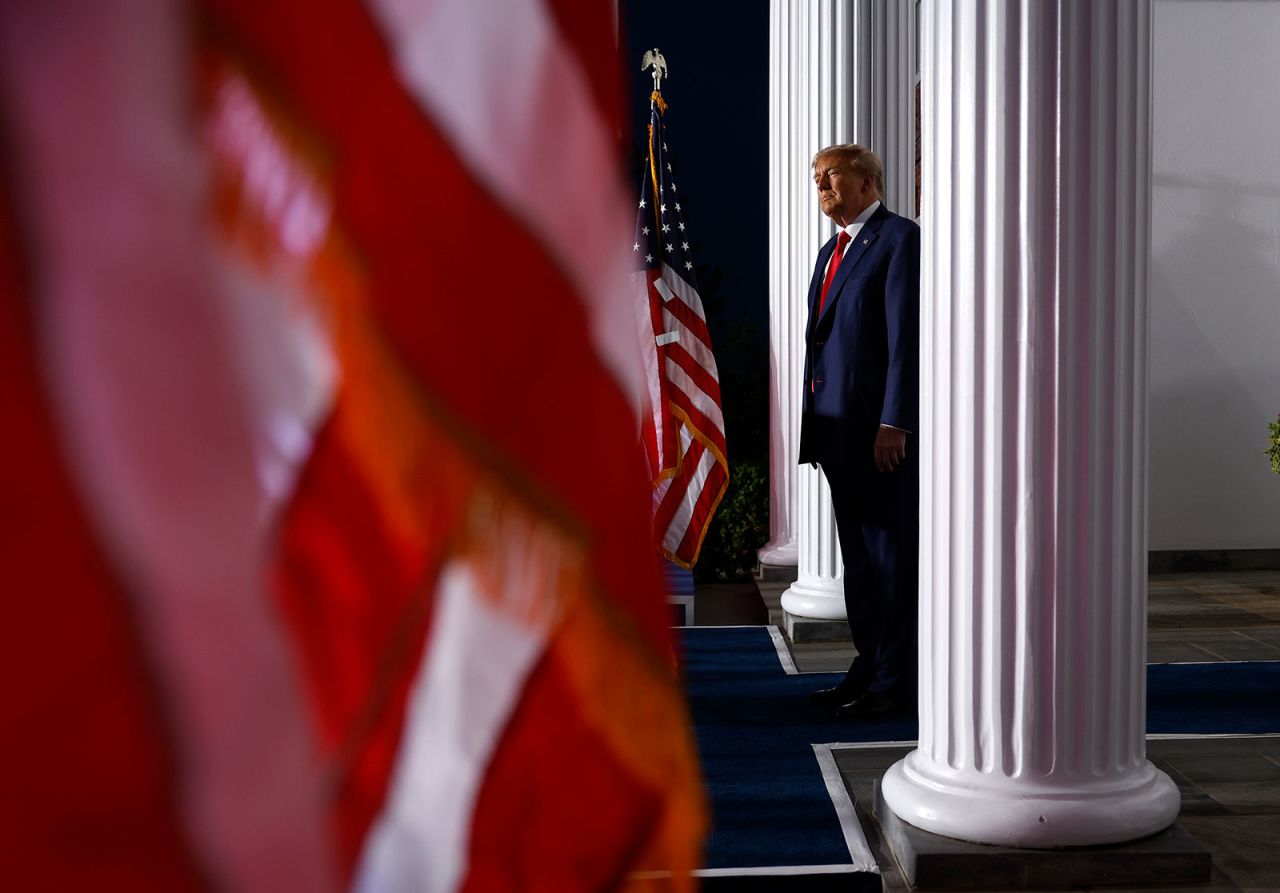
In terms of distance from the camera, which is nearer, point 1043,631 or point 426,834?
point 426,834

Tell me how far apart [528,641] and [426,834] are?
0.38 feet

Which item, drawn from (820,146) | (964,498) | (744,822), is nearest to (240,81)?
(964,498)

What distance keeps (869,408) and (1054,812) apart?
1.51 m

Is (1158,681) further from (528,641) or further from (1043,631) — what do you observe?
(528,641)

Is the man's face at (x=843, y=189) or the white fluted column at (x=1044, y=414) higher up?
the man's face at (x=843, y=189)

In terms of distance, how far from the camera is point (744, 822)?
2.87 m

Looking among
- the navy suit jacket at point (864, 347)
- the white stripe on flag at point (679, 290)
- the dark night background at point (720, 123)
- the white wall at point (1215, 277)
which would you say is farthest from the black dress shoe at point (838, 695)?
the dark night background at point (720, 123)

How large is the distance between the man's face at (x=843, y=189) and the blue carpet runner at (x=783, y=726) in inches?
60.9

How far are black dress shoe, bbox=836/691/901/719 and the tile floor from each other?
0.37 m

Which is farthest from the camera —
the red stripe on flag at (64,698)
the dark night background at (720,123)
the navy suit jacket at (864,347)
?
the dark night background at (720,123)

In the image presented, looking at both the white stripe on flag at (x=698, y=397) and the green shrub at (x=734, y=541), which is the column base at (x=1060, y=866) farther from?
the green shrub at (x=734, y=541)

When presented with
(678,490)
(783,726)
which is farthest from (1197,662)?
(678,490)

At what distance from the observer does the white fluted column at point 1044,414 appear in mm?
2314

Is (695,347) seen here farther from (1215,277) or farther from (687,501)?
(1215,277)
